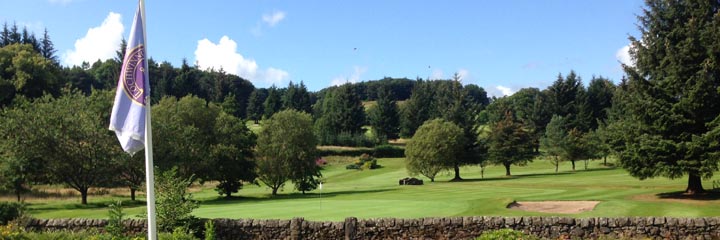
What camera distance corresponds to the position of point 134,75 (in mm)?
9969

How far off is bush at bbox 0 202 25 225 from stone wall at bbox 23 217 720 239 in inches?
76.0

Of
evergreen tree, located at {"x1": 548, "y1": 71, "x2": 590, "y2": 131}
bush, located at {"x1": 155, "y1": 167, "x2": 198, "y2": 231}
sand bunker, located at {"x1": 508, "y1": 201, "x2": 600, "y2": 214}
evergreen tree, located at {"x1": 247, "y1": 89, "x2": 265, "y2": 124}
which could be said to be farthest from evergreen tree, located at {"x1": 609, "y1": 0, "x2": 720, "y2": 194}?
evergreen tree, located at {"x1": 247, "y1": 89, "x2": 265, "y2": 124}

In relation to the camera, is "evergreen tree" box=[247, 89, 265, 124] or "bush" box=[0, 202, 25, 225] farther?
"evergreen tree" box=[247, 89, 265, 124]

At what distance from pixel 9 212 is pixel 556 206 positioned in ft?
79.0

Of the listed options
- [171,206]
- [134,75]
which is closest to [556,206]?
[171,206]

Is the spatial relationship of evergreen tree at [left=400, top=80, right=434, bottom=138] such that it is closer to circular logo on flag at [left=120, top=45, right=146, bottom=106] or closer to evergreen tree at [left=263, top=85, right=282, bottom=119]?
evergreen tree at [left=263, top=85, right=282, bottom=119]

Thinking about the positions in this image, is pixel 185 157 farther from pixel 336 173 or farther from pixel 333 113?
pixel 333 113

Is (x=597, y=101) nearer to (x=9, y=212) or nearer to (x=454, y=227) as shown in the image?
(x=454, y=227)

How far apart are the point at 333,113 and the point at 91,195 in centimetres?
6216

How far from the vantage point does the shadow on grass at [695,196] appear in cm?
2860

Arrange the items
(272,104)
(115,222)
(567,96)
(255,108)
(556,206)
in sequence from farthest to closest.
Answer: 1. (255,108)
2. (272,104)
3. (567,96)
4. (556,206)
5. (115,222)

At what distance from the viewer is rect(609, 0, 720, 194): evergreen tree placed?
27.4 m

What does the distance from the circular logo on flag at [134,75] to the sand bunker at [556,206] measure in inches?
823

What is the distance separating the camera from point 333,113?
340 ft
